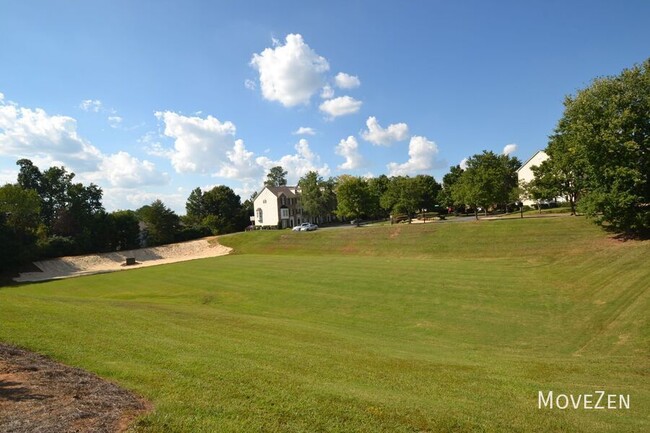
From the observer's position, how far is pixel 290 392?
8.30 metres

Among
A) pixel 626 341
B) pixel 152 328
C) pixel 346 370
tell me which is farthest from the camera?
pixel 626 341

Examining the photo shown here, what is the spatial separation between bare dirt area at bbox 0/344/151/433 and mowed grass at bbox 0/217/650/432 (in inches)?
17.3

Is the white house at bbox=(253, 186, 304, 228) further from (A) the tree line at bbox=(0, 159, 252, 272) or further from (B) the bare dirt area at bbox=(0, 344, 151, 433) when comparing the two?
(B) the bare dirt area at bbox=(0, 344, 151, 433)

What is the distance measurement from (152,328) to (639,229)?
38361 millimetres

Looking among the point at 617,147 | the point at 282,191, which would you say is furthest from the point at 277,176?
the point at 617,147

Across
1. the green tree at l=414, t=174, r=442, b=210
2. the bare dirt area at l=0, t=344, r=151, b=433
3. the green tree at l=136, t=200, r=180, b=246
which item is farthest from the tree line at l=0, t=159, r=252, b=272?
the bare dirt area at l=0, t=344, r=151, b=433

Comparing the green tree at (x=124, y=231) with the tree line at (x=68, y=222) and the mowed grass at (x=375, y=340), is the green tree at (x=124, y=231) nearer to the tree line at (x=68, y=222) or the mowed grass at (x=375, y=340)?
the tree line at (x=68, y=222)

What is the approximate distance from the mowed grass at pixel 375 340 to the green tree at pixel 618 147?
3.32 meters

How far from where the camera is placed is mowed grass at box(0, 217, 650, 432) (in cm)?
786

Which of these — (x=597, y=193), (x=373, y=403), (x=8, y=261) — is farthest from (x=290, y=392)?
(x=8, y=261)

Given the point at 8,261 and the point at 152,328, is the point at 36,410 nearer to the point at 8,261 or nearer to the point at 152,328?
the point at 152,328

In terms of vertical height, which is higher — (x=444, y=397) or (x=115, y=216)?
(x=115, y=216)

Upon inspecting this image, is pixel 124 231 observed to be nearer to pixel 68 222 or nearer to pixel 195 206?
pixel 68 222

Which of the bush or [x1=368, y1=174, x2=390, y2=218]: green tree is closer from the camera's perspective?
the bush
